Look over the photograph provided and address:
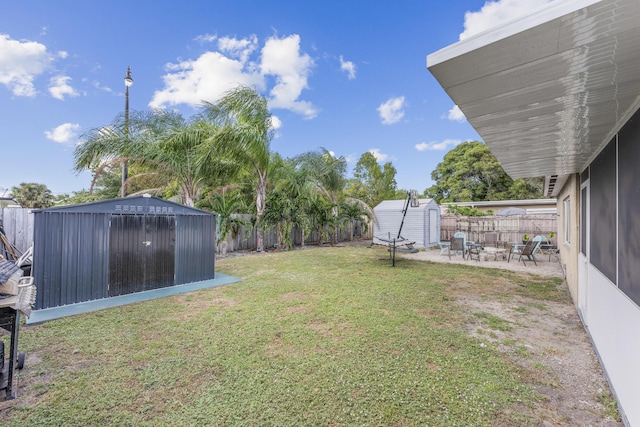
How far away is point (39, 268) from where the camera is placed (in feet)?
14.5

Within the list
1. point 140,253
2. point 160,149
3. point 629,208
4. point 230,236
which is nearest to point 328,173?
point 230,236

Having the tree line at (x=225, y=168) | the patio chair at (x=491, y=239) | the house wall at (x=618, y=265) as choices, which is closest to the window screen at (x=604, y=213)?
the house wall at (x=618, y=265)

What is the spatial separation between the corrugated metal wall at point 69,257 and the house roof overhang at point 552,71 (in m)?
5.94

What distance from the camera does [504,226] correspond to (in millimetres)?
14859

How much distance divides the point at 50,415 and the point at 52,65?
13811mm

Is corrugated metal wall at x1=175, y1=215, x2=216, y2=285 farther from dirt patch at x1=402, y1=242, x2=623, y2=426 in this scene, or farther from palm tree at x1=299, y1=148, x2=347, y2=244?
palm tree at x1=299, y1=148, x2=347, y2=244

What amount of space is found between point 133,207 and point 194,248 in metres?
1.56

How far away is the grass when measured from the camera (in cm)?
220

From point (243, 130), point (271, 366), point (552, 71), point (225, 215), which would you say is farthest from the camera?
point (225, 215)

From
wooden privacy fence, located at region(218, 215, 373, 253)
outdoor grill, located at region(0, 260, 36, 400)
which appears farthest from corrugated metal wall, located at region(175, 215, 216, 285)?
wooden privacy fence, located at region(218, 215, 373, 253)

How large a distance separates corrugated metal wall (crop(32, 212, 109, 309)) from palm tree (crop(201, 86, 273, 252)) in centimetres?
443

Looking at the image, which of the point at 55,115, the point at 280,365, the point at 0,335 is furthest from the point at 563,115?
the point at 55,115

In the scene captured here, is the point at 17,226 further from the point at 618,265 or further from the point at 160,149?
the point at 618,265

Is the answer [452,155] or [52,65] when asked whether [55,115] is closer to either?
[52,65]
